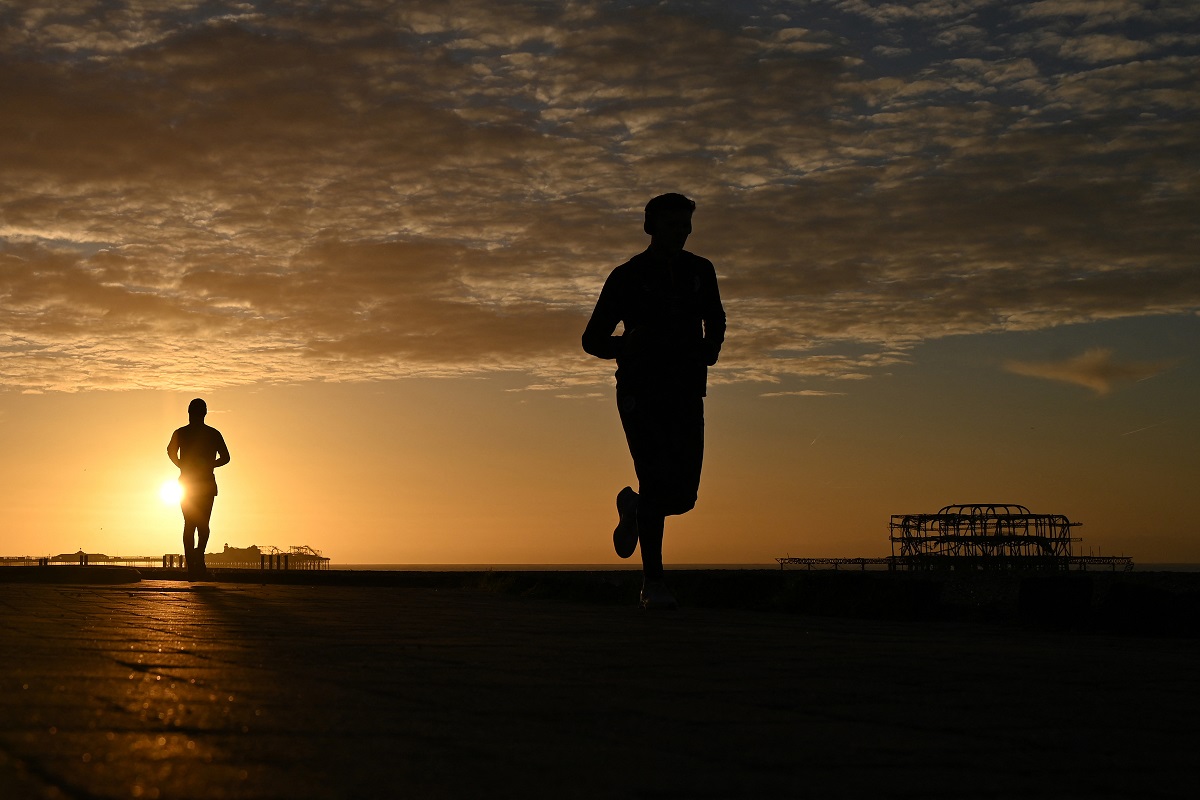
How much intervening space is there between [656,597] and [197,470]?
8061mm

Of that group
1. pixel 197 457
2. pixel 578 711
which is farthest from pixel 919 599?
pixel 197 457

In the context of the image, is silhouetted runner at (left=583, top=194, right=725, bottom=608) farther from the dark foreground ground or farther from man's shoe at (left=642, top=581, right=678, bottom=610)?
the dark foreground ground

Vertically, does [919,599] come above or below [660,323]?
below

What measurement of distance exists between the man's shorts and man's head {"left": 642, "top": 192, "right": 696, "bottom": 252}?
3.02 feet

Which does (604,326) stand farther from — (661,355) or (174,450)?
(174,450)

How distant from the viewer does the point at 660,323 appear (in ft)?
23.2

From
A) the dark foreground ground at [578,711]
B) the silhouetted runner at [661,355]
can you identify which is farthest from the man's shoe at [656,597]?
the dark foreground ground at [578,711]

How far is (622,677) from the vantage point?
125 inches

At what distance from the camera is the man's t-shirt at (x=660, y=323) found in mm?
6938

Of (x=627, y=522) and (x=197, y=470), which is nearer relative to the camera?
(x=627, y=522)

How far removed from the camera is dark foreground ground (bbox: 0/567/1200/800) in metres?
1.87

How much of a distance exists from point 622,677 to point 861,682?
1.98ft

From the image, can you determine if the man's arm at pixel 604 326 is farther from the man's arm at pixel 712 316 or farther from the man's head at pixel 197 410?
the man's head at pixel 197 410

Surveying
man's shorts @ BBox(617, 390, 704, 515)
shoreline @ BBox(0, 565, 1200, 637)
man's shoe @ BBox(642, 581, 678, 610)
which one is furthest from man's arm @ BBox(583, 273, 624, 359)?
shoreline @ BBox(0, 565, 1200, 637)
